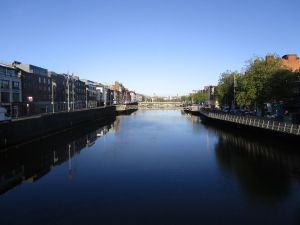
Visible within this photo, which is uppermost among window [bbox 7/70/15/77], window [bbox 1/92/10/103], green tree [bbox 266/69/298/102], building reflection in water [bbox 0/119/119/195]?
window [bbox 7/70/15/77]

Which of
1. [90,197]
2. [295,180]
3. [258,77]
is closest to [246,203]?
[295,180]

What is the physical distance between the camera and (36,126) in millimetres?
57156

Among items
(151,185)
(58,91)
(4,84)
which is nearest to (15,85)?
(4,84)

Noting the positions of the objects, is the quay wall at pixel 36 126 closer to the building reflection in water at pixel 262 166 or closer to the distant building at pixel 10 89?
the distant building at pixel 10 89

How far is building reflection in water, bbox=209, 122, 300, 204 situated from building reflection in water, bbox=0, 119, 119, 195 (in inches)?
609

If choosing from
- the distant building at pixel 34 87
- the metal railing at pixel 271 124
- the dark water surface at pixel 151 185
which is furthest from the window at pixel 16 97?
the metal railing at pixel 271 124

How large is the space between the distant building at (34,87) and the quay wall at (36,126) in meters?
9.02

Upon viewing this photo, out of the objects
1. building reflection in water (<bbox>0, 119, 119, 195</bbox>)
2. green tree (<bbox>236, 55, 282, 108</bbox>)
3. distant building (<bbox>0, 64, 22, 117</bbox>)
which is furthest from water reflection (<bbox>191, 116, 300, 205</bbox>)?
distant building (<bbox>0, 64, 22, 117</bbox>)

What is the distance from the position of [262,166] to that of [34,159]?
24.6m

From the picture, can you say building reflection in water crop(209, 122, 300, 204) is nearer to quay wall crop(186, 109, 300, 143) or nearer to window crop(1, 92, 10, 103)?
quay wall crop(186, 109, 300, 143)

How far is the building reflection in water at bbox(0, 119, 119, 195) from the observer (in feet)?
102

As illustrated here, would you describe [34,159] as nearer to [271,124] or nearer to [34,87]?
[271,124]

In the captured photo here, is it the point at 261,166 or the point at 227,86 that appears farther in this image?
the point at 227,86

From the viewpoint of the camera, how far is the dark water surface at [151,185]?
2070 cm
